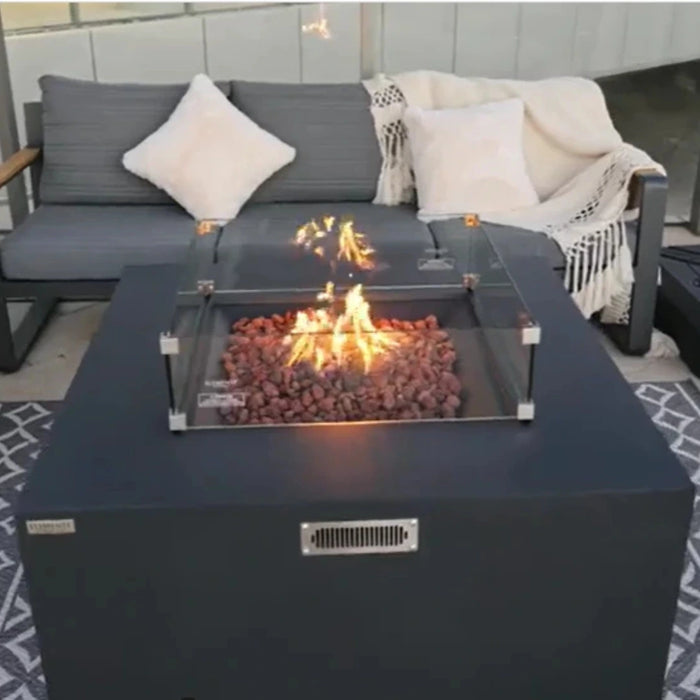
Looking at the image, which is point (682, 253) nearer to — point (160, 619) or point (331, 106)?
point (331, 106)

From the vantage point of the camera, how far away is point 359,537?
156cm

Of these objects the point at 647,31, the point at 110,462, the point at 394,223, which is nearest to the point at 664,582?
the point at 110,462

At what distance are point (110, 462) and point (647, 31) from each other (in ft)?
10.4

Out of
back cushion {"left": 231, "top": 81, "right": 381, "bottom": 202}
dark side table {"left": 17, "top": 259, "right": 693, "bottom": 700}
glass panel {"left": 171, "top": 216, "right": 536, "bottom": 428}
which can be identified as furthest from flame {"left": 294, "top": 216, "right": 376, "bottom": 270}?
dark side table {"left": 17, "top": 259, "right": 693, "bottom": 700}

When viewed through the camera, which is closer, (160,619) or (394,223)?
(160,619)

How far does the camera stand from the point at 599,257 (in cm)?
298

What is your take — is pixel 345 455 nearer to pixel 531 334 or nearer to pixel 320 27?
pixel 531 334

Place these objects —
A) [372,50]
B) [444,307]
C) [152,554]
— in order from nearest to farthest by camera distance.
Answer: [152,554] → [444,307] → [372,50]

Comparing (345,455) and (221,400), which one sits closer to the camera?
(345,455)

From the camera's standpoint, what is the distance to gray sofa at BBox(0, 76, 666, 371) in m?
3.04

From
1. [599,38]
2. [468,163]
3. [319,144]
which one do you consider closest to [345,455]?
[468,163]

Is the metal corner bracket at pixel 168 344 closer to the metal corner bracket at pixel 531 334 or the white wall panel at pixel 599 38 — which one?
the metal corner bracket at pixel 531 334

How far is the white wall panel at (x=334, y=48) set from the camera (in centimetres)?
374

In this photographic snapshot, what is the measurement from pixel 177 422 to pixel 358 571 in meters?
0.44
